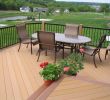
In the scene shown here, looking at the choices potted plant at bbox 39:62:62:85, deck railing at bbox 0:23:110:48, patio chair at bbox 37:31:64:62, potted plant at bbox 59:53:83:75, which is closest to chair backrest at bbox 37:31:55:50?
patio chair at bbox 37:31:64:62

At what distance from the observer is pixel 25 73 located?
4574 mm

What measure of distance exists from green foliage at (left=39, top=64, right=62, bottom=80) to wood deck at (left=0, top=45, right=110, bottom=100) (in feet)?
0.50

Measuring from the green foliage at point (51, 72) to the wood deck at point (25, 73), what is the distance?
152 mm

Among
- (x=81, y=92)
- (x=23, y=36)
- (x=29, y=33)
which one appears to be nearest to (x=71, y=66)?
(x=81, y=92)

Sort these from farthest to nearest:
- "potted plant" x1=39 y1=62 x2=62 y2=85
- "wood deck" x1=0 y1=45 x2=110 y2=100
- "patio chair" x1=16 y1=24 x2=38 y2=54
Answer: "patio chair" x1=16 y1=24 x2=38 y2=54 → "wood deck" x1=0 y1=45 x2=110 y2=100 → "potted plant" x1=39 y1=62 x2=62 y2=85

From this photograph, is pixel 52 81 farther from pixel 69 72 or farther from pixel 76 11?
pixel 76 11

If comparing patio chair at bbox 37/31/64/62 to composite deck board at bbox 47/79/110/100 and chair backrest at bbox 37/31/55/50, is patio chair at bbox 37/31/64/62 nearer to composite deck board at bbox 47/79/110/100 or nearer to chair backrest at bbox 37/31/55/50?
chair backrest at bbox 37/31/55/50

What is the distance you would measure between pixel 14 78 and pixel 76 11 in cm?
1701

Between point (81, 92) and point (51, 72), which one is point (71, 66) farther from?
point (81, 92)

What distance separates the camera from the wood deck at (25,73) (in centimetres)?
347

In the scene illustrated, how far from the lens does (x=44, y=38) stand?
561 centimetres

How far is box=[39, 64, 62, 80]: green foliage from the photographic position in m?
3.01

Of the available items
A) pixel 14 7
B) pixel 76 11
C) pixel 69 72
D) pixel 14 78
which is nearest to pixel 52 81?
pixel 69 72

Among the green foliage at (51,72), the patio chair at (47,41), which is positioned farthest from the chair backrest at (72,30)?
the green foliage at (51,72)
